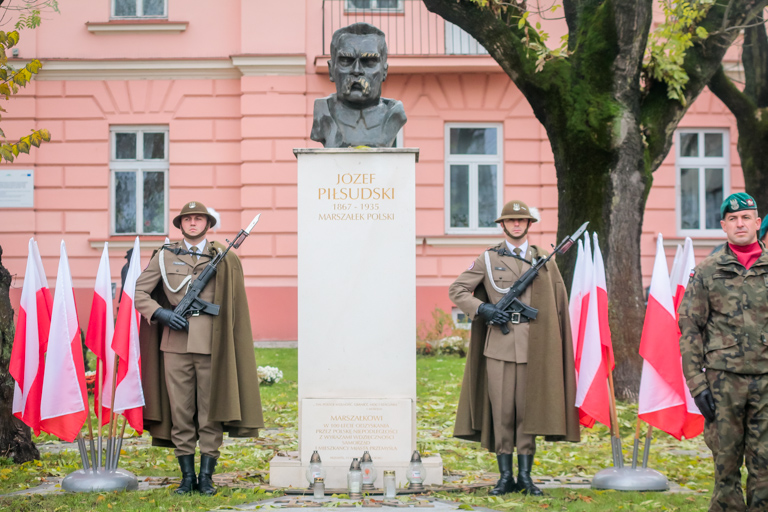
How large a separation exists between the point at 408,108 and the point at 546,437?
10.4 meters

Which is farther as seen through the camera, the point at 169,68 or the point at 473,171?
the point at 473,171

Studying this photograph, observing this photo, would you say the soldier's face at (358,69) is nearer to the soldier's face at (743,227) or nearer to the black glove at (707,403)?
the soldier's face at (743,227)

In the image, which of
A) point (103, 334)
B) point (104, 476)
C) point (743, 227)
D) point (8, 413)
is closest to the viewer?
point (743, 227)

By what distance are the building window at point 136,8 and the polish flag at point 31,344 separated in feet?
34.1

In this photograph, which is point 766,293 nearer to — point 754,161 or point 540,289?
point 540,289

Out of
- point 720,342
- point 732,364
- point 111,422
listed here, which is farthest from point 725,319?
point 111,422

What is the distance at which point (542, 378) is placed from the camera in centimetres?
651

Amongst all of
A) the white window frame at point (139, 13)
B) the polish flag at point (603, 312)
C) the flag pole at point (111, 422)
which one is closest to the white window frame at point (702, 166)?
the white window frame at point (139, 13)

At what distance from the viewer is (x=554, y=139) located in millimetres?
10305

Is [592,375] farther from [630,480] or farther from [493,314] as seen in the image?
[493,314]

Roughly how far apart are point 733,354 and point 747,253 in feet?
1.93

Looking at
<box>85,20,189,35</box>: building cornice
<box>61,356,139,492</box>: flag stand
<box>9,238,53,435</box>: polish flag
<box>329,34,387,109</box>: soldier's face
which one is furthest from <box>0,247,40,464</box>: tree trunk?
<box>85,20,189,35</box>: building cornice

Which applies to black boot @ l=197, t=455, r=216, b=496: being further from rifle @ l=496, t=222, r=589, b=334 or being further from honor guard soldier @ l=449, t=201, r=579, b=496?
rifle @ l=496, t=222, r=589, b=334

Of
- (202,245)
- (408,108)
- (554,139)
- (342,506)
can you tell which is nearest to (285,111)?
(408,108)
